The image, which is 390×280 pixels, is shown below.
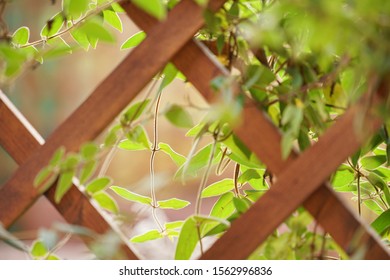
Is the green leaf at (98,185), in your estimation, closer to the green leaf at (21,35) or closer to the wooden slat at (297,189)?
the wooden slat at (297,189)

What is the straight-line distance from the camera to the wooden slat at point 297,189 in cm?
73

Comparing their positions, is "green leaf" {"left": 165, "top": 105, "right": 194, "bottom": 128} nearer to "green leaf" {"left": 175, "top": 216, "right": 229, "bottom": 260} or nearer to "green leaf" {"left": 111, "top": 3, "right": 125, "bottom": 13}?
"green leaf" {"left": 175, "top": 216, "right": 229, "bottom": 260}

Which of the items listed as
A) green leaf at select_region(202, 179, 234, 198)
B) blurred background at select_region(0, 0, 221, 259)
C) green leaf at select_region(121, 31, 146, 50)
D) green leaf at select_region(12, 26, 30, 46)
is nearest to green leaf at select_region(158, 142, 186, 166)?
green leaf at select_region(202, 179, 234, 198)

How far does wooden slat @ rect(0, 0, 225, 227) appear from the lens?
771mm

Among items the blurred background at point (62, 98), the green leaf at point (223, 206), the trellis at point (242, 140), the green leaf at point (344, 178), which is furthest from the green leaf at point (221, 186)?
the blurred background at point (62, 98)

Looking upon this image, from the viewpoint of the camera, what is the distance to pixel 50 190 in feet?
2.76

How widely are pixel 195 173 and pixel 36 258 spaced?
29 cm

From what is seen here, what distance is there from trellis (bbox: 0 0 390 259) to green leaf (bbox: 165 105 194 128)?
6 centimetres

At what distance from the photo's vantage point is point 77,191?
85cm

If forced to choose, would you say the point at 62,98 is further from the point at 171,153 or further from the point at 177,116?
the point at 177,116

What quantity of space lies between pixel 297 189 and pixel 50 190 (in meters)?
0.32

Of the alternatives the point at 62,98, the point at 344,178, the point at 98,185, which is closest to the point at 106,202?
the point at 98,185
